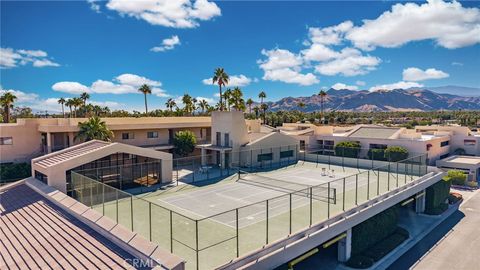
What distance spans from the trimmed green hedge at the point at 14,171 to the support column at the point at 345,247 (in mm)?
30286

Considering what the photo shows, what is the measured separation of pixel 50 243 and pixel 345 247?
16484mm

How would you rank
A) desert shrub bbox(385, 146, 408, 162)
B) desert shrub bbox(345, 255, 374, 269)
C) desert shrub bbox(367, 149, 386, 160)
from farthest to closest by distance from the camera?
desert shrub bbox(367, 149, 386, 160), desert shrub bbox(385, 146, 408, 162), desert shrub bbox(345, 255, 374, 269)

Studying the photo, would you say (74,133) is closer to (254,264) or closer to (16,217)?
(16,217)

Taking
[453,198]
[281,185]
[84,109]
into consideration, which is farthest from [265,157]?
[84,109]

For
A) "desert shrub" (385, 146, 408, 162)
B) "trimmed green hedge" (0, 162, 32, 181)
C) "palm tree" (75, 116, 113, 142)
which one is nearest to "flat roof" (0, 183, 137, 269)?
"trimmed green hedge" (0, 162, 32, 181)

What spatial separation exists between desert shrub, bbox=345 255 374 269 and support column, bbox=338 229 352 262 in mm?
352

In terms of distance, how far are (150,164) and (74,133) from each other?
13.1m

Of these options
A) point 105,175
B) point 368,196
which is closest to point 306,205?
point 368,196

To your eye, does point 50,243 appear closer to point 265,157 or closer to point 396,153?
point 265,157

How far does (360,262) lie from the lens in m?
19.5

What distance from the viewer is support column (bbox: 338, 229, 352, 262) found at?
19.8 meters

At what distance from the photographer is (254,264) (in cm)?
1340

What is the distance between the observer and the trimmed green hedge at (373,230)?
67.8ft

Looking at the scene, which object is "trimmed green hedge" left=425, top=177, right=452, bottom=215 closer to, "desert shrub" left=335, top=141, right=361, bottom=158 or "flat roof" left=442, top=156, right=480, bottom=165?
"flat roof" left=442, top=156, right=480, bottom=165
